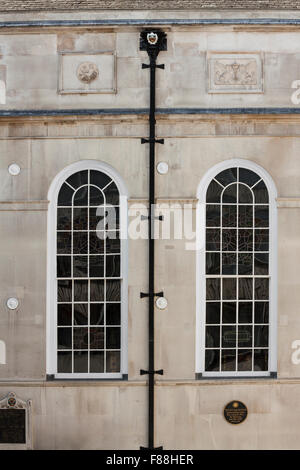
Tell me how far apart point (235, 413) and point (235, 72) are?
6.32 metres

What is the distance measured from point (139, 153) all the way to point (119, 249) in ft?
6.04

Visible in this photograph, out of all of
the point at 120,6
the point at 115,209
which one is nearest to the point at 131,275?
the point at 115,209

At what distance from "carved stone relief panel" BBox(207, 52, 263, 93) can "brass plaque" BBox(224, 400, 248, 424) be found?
5.82m

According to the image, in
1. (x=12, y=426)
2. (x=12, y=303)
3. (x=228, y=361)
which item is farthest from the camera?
(x=228, y=361)

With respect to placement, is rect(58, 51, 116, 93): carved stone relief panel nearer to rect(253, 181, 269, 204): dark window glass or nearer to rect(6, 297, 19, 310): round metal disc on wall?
rect(253, 181, 269, 204): dark window glass

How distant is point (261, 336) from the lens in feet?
29.1

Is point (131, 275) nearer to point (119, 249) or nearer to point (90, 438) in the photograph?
point (119, 249)

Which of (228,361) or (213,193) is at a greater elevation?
(213,193)

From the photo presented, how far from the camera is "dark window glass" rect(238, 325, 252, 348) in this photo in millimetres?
8844

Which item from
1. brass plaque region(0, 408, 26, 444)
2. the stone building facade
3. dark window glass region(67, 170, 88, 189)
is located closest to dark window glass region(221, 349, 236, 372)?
the stone building facade

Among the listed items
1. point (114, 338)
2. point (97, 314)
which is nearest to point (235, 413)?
point (114, 338)

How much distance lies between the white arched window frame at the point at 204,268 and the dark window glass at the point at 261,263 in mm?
73

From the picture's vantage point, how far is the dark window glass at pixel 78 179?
8914mm

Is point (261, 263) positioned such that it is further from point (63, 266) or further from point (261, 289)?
point (63, 266)
